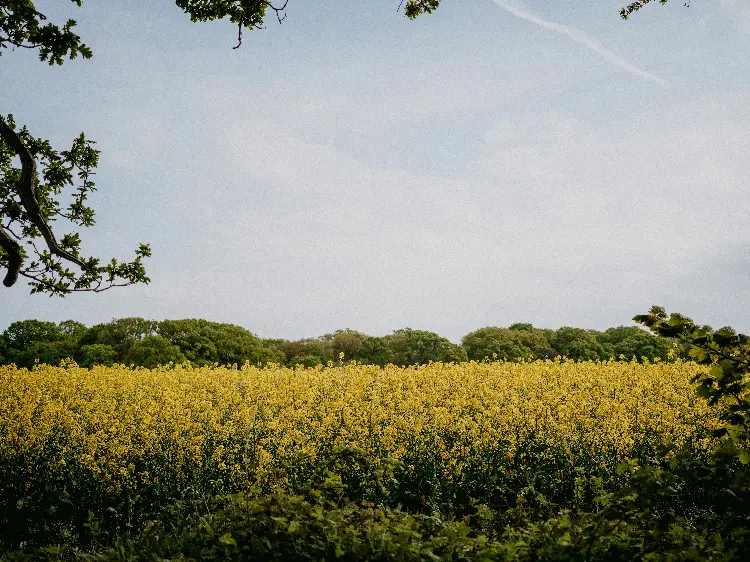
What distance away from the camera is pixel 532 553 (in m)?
3.60

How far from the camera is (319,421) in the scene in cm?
926

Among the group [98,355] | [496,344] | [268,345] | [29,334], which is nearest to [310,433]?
[98,355]

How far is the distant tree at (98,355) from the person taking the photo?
74.7 feet

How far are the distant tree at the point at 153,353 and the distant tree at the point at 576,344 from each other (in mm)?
18271

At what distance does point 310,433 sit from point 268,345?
20956 millimetres

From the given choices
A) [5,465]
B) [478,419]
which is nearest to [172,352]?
[5,465]

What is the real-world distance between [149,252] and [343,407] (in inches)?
161

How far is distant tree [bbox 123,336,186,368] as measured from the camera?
21.7 meters

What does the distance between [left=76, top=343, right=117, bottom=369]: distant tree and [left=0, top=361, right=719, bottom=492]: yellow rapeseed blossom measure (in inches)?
431

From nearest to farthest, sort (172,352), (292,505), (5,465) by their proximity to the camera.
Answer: (292,505)
(5,465)
(172,352)

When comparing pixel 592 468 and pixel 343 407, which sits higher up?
pixel 343 407

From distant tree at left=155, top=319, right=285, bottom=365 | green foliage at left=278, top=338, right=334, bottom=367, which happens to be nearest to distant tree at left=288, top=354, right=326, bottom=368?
green foliage at left=278, top=338, right=334, bottom=367

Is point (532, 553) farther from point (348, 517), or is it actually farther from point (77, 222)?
point (77, 222)

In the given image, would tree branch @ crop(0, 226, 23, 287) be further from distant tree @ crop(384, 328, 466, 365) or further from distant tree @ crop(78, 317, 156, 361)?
distant tree @ crop(384, 328, 466, 365)
